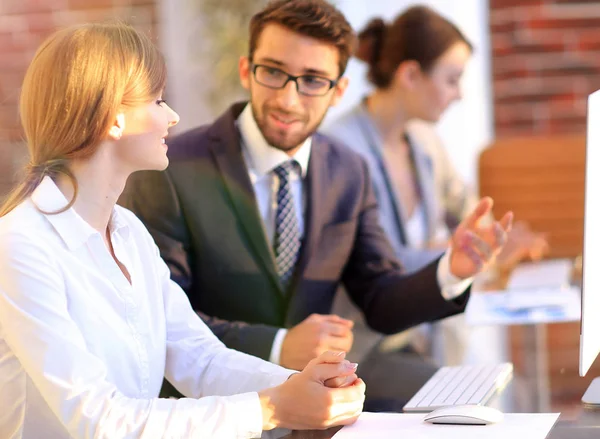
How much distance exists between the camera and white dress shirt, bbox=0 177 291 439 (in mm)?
1258

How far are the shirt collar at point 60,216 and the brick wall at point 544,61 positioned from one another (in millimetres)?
3236

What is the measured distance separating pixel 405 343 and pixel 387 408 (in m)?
1.11

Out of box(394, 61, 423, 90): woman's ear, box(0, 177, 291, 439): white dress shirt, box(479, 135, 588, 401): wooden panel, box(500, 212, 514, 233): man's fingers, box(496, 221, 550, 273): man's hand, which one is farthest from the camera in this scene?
box(479, 135, 588, 401): wooden panel

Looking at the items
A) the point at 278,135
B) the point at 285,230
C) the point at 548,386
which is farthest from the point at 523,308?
the point at 278,135

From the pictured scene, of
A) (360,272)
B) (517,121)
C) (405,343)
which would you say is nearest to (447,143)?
(517,121)

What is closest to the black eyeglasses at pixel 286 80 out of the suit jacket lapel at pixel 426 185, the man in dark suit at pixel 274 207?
the man in dark suit at pixel 274 207

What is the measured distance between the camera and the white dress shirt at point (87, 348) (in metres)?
1.26

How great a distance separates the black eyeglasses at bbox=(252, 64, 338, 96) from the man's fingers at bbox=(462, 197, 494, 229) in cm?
39

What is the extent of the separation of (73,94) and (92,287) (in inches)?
10.2

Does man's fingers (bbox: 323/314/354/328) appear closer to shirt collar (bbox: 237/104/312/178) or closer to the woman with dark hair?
shirt collar (bbox: 237/104/312/178)

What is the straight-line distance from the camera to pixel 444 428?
1.35 m

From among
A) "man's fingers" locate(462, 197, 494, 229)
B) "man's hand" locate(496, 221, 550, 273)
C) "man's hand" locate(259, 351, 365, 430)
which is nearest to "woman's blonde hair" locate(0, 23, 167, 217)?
"man's hand" locate(259, 351, 365, 430)

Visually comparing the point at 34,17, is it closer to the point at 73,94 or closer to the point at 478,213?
the point at 478,213

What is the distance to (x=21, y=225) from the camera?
1314 millimetres
